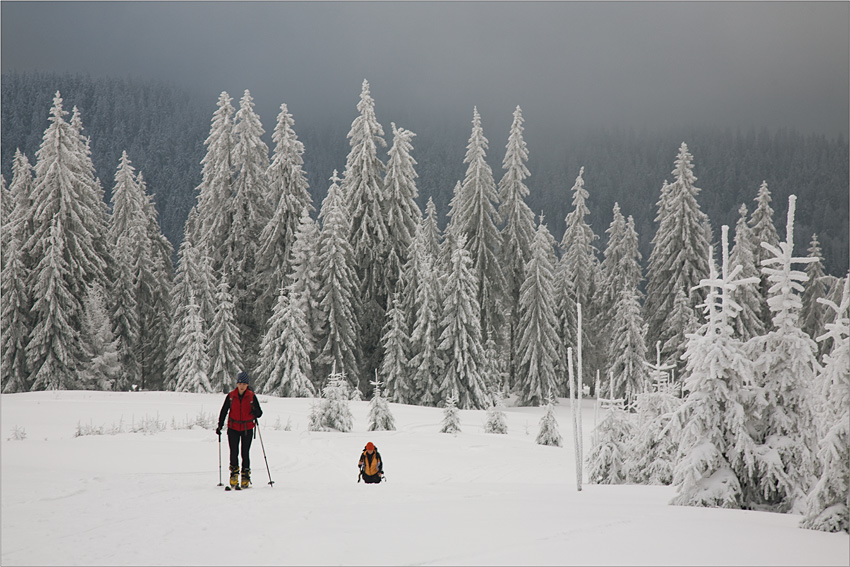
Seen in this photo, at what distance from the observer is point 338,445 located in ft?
57.7

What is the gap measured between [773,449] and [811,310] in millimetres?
37304

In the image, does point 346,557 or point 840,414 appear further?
point 840,414

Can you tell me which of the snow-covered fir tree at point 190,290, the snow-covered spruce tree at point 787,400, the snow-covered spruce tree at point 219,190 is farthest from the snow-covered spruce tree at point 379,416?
the snow-covered spruce tree at point 219,190

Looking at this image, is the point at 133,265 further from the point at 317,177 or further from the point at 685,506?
the point at 317,177

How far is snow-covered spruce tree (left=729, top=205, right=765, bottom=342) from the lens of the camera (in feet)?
123

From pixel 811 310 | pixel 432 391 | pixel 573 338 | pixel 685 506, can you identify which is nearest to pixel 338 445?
pixel 685 506

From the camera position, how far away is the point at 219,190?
39.5 m

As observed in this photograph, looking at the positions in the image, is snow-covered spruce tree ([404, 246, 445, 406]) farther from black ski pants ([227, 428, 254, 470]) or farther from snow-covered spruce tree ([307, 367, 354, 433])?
black ski pants ([227, 428, 254, 470])

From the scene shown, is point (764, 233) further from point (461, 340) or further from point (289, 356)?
point (289, 356)

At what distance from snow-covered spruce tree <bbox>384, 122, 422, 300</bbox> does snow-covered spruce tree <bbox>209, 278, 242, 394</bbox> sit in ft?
28.5

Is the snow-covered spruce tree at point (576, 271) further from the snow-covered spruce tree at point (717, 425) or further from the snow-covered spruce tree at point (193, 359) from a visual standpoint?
the snow-covered spruce tree at point (717, 425)

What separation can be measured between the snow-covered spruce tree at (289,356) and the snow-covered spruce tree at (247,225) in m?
4.96

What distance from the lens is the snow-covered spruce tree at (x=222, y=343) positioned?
36281 mm

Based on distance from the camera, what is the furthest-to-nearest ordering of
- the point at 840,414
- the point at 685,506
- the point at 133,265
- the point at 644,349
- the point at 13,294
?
the point at 133,265 → the point at 644,349 → the point at 13,294 → the point at 685,506 → the point at 840,414
